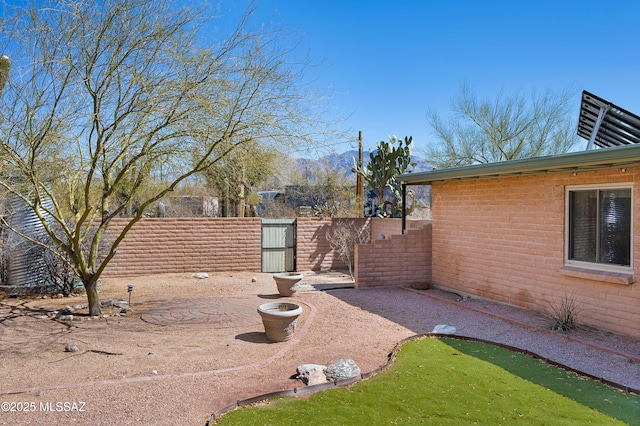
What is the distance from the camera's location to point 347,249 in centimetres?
1390

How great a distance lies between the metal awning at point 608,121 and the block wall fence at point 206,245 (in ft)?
18.6

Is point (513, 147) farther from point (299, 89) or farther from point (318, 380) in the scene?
point (318, 380)

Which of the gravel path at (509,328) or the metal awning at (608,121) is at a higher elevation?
the metal awning at (608,121)

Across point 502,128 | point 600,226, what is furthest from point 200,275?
point 502,128

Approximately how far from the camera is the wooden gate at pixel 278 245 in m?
14.3

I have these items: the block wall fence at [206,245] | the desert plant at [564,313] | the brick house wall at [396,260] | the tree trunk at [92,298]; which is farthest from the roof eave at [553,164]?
the tree trunk at [92,298]

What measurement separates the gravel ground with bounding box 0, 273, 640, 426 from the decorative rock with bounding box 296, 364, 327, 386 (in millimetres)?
148

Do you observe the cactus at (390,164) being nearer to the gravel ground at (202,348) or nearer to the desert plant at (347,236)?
the desert plant at (347,236)

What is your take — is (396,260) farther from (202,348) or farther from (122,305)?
(122,305)

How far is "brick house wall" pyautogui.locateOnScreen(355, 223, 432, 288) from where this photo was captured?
1061 centimetres

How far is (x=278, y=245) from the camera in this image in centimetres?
1442

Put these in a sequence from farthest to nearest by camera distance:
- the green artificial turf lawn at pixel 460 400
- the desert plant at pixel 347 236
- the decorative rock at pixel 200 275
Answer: the desert plant at pixel 347 236, the decorative rock at pixel 200 275, the green artificial turf lawn at pixel 460 400

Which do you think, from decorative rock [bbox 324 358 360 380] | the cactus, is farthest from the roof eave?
the cactus

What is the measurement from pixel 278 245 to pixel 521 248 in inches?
314
